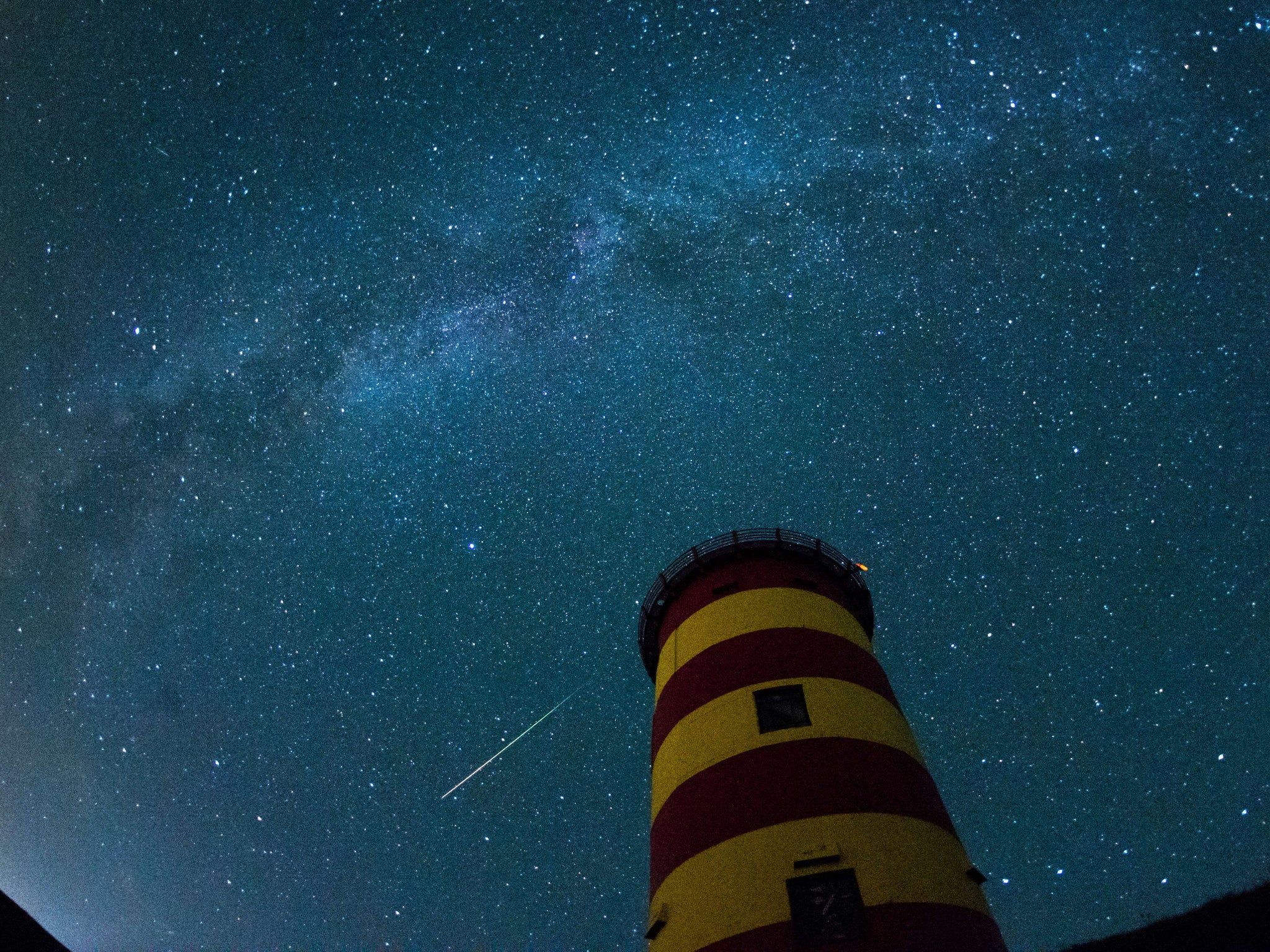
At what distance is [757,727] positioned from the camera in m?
12.6

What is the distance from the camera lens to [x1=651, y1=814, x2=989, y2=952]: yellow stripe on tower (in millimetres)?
10141

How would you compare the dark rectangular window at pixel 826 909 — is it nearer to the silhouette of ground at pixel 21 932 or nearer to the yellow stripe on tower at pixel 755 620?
the yellow stripe on tower at pixel 755 620

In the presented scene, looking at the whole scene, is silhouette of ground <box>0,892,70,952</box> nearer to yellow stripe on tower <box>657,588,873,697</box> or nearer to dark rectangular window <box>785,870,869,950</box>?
dark rectangular window <box>785,870,869,950</box>

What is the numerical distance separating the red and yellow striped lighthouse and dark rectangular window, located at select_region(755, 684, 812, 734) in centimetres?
3

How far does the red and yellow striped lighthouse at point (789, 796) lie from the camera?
10.0 meters

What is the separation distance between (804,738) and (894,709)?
262 cm

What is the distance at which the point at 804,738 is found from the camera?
12.1m

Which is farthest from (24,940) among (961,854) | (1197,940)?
(1197,940)

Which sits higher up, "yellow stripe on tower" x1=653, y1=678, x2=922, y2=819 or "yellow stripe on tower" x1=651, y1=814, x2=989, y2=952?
"yellow stripe on tower" x1=653, y1=678, x2=922, y2=819

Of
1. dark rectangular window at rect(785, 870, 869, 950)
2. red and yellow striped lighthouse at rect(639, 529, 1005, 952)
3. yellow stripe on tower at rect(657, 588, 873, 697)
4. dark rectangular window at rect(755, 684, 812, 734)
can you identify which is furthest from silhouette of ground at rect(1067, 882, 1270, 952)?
dark rectangular window at rect(755, 684, 812, 734)

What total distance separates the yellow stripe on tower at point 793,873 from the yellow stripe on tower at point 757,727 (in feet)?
5.13

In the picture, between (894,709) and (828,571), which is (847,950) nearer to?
(894,709)

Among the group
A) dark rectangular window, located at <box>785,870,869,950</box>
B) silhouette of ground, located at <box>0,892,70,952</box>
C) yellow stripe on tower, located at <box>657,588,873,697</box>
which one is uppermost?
yellow stripe on tower, located at <box>657,588,873,697</box>

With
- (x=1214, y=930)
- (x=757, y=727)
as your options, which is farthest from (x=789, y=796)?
(x=1214, y=930)
